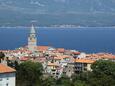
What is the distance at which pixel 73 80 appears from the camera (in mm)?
42562

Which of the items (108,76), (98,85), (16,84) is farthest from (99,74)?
(16,84)

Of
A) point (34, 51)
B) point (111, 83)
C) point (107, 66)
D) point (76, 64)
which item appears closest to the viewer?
point (111, 83)

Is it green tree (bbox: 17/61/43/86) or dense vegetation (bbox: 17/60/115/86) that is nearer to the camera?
green tree (bbox: 17/61/43/86)

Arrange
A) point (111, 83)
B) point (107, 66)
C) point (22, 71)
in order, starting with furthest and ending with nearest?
point (107, 66) < point (22, 71) < point (111, 83)

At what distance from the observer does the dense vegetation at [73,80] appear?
38.6 metres

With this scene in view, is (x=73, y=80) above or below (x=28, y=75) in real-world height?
below

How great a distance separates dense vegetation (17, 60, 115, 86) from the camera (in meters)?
38.6

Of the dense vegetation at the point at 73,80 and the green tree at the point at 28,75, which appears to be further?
the dense vegetation at the point at 73,80

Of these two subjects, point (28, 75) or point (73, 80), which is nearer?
point (28, 75)

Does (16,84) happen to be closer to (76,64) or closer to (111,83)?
(111,83)

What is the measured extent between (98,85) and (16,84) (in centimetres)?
611

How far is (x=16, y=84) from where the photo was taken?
3672 centimetres

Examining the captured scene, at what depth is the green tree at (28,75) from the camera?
125ft

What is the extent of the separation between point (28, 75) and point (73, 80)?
13.5 feet
